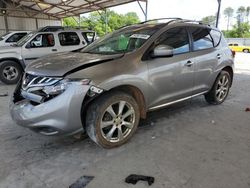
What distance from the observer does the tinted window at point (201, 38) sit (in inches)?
171

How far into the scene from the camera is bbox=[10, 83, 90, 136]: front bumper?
287 centimetres

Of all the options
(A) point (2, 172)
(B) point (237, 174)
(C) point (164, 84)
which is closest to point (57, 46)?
(C) point (164, 84)

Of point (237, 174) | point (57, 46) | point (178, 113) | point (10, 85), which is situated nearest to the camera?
point (237, 174)

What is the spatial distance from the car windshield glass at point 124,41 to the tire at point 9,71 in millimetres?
4475

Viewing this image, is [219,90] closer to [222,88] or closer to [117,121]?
[222,88]

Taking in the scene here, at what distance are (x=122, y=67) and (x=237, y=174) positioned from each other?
1841mm

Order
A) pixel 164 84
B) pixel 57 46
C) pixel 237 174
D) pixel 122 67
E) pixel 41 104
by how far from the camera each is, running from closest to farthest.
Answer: pixel 237 174, pixel 41 104, pixel 122 67, pixel 164 84, pixel 57 46

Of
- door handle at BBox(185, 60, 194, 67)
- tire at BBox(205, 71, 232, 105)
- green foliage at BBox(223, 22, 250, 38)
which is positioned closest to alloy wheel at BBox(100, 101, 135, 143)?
door handle at BBox(185, 60, 194, 67)

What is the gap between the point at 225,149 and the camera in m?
3.31

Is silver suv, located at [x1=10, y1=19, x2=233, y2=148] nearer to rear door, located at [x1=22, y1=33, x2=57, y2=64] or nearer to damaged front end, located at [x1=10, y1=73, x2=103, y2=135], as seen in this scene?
damaged front end, located at [x1=10, y1=73, x2=103, y2=135]

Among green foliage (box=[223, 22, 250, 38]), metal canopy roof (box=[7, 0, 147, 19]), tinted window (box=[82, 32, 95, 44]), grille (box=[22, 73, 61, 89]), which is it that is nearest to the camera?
grille (box=[22, 73, 61, 89])

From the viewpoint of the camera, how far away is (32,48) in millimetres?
8102

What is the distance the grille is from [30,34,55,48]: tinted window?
519 cm

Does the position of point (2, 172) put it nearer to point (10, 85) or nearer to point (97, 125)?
point (97, 125)
